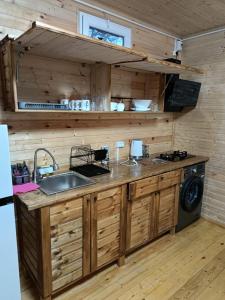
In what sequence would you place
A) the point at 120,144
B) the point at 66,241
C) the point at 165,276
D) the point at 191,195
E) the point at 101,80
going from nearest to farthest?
the point at 66,241, the point at 165,276, the point at 101,80, the point at 120,144, the point at 191,195

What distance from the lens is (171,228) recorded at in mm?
2791

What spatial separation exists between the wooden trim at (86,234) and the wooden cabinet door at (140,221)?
0.46 meters

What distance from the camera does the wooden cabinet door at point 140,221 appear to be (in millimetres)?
2240

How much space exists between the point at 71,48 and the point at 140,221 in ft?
5.78

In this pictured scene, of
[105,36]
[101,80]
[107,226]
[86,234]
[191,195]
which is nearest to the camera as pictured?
[86,234]

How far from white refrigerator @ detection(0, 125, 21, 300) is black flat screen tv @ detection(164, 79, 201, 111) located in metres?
2.11

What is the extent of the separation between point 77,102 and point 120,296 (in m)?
1.74

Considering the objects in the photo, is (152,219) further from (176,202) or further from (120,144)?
(120,144)

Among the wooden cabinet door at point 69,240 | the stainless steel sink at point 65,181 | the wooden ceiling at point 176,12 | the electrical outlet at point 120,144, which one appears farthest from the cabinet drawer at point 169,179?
the wooden ceiling at point 176,12

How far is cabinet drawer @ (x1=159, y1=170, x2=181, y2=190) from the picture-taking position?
2.45m

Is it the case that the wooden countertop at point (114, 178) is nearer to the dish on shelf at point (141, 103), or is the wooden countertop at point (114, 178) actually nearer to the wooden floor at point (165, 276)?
the dish on shelf at point (141, 103)

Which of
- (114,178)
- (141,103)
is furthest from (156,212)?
(141,103)

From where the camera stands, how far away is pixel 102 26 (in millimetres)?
2369

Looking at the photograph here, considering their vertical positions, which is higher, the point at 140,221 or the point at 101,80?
the point at 101,80
